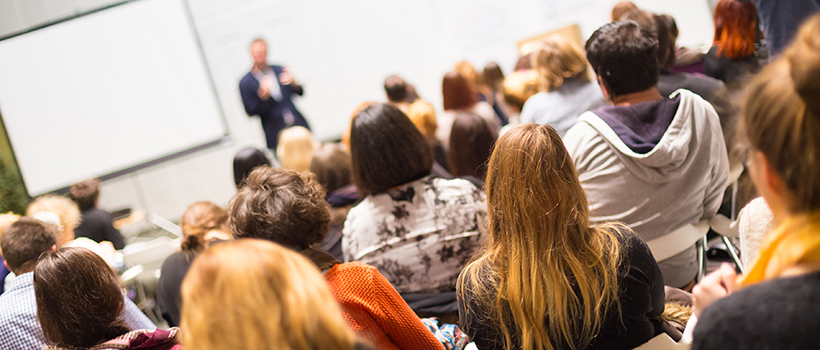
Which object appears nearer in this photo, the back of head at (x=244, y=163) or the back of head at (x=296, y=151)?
the back of head at (x=244, y=163)

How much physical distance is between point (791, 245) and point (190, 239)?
2063mm

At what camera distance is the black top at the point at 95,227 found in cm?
385

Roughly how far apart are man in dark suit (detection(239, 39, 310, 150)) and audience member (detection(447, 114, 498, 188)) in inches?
116

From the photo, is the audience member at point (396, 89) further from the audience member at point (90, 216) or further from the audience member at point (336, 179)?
the audience member at point (90, 216)

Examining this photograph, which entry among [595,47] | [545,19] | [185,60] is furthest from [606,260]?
[185,60]

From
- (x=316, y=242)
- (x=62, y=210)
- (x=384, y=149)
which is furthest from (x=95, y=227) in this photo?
(x=316, y=242)

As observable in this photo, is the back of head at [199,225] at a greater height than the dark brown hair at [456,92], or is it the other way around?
the dark brown hair at [456,92]

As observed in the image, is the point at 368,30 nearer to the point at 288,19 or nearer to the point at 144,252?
the point at 288,19

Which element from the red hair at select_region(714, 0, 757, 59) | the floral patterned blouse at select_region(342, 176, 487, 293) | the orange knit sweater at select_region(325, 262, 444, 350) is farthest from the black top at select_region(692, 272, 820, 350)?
the red hair at select_region(714, 0, 757, 59)

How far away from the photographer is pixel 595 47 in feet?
6.56

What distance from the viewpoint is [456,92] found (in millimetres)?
3746

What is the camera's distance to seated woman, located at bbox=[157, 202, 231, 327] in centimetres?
224

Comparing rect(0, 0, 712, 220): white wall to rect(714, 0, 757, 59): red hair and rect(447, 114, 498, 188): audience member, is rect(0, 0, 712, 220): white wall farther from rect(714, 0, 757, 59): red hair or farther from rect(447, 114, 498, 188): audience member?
rect(447, 114, 498, 188): audience member

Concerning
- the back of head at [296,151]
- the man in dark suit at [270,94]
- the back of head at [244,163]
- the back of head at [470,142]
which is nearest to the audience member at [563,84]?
the back of head at [470,142]
